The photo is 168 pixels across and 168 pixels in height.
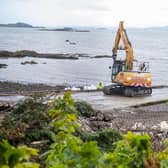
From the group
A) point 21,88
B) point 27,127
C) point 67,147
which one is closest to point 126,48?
point 21,88

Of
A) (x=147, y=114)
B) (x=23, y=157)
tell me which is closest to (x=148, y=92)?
(x=147, y=114)

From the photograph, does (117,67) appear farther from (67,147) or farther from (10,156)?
(10,156)

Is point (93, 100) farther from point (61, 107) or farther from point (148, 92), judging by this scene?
point (61, 107)

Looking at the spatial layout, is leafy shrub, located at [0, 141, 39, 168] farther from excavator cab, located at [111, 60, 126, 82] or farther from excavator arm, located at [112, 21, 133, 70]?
excavator arm, located at [112, 21, 133, 70]

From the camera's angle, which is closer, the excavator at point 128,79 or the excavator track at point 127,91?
the excavator at point 128,79

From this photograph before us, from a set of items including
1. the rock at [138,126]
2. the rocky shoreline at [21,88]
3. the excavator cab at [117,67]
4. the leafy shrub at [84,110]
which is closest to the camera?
the rock at [138,126]

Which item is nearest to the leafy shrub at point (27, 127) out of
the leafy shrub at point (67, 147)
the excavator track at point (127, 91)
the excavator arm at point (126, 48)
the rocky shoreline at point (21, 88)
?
the leafy shrub at point (67, 147)

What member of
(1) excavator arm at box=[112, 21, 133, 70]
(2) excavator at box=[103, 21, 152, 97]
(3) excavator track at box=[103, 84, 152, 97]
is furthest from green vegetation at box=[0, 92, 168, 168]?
(1) excavator arm at box=[112, 21, 133, 70]

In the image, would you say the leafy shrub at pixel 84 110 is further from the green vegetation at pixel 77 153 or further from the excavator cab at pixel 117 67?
the green vegetation at pixel 77 153

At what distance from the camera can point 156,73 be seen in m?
55.7

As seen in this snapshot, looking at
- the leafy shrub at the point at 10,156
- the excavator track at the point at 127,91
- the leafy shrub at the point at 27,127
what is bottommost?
the excavator track at the point at 127,91

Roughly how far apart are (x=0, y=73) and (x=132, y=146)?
44622 mm

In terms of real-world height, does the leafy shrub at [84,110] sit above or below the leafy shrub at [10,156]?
below

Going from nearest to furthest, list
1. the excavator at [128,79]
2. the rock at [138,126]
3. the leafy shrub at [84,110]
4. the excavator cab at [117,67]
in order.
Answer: the rock at [138,126]
the leafy shrub at [84,110]
the excavator at [128,79]
the excavator cab at [117,67]
